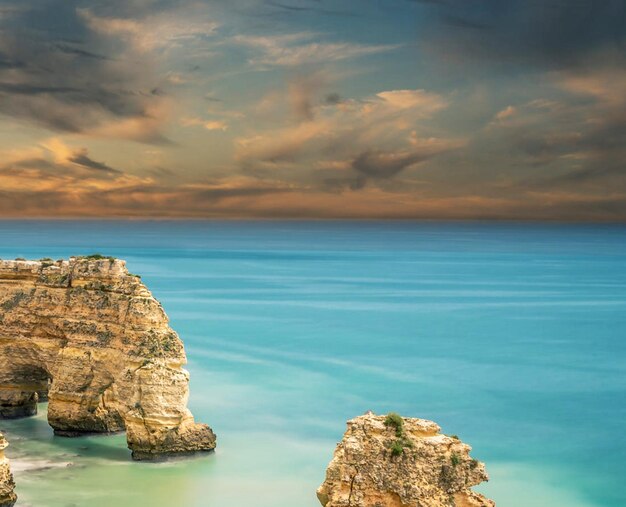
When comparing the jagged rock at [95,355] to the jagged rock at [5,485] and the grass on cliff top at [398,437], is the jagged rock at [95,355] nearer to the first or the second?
the jagged rock at [5,485]

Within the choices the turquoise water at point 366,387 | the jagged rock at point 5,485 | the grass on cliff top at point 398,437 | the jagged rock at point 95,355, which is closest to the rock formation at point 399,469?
the grass on cliff top at point 398,437

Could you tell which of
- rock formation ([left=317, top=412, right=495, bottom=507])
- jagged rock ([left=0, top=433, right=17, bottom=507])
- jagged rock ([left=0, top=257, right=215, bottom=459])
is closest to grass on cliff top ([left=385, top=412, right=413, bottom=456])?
rock formation ([left=317, top=412, right=495, bottom=507])

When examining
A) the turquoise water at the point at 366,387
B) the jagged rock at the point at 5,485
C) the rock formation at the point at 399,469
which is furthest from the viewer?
the turquoise water at the point at 366,387

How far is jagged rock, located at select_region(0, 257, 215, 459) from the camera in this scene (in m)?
32.1

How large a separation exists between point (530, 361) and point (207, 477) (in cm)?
4244

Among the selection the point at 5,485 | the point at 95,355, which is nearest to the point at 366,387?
the point at 95,355

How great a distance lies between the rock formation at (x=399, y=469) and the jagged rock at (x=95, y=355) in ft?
50.9

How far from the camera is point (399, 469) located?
17.3 meters

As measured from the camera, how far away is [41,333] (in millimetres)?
36188

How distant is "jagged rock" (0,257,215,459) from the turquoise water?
1.00m

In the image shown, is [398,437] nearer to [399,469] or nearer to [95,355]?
[399,469]

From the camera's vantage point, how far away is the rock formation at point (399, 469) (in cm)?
1725

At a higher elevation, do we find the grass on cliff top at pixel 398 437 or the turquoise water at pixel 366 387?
→ the turquoise water at pixel 366 387

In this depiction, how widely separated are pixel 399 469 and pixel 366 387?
38.3m
